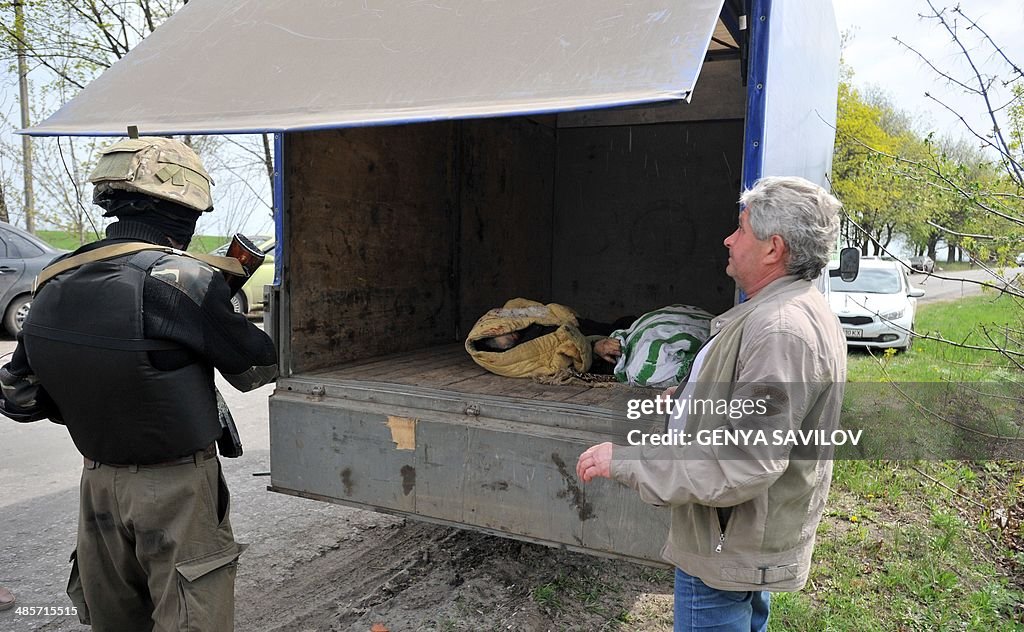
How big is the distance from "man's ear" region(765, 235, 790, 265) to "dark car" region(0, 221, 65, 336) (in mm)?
9949

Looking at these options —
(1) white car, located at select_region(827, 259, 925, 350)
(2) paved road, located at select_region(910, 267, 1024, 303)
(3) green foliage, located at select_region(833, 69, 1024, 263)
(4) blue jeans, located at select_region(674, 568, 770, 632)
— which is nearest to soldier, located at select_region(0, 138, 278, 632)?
(4) blue jeans, located at select_region(674, 568, 770, 632)

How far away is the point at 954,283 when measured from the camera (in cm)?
2566

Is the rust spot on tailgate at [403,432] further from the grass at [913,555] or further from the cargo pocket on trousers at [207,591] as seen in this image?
the grass at [913,555]

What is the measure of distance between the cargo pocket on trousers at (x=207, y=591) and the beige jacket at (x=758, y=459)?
134 centimetres

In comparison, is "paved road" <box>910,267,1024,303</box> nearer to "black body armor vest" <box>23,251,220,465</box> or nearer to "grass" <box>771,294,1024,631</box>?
"grass" <box>771,294,1024,631</box>

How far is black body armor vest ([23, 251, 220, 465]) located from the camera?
2.13 m

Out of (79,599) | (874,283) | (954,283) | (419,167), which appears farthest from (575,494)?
(954,283)

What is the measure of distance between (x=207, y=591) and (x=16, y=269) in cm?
893

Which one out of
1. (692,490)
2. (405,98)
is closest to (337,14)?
(405,98)

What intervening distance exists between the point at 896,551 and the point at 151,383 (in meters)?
3.76

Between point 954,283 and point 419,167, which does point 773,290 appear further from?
point 954,283

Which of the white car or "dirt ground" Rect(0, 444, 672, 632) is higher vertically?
the white car

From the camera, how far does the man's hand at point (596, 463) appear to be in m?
1.89

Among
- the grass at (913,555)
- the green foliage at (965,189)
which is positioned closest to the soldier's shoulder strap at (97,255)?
the grass at (913,555)
